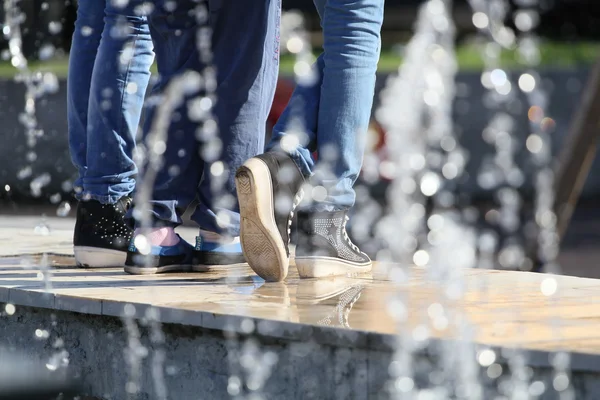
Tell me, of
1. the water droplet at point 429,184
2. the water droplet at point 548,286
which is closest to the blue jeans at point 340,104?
the water droplet at point 548,286

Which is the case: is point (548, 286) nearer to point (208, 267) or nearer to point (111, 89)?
point (208, 267)

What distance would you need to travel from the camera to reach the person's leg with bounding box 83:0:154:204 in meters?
3.94

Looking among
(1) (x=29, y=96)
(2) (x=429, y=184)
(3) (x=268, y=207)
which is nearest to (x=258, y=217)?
(3) (x=268, y=207)

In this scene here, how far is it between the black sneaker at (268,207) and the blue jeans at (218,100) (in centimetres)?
34

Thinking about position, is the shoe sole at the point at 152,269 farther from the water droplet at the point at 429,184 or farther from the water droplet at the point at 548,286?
the water droplet at the point at 429,184

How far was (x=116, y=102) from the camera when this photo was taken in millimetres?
3979

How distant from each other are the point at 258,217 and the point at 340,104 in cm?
45

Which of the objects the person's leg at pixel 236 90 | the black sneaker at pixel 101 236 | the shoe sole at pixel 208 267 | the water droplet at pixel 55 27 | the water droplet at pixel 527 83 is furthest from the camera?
the water droplet at pixel 55 27

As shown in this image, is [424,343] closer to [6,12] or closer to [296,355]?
[296,355]

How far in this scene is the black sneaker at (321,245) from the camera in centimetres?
360

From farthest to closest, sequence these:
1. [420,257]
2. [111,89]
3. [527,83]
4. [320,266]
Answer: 1. [527,83]
2. [420,257]
3. [111,89]
4. [320,266]

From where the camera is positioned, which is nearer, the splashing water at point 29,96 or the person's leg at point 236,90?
the person's leg at point 236,90

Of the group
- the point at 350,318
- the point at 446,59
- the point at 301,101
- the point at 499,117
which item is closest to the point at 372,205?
the point at 499,117

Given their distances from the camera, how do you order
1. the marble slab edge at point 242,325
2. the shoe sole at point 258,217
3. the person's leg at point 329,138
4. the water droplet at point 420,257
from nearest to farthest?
the marble slab edge at point 242,325 < the shoe sole at point 258,217 < the person's leg at point 329,138 < the water droplet at point 420,257
